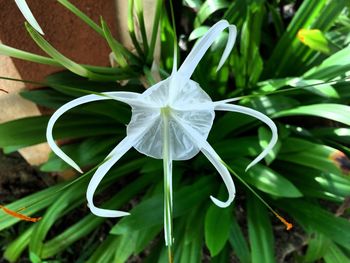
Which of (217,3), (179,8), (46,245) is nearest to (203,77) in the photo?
(217,3)

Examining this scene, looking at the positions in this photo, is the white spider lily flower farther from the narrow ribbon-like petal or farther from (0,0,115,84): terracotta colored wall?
(0,0,115,84): terracotta colored wall

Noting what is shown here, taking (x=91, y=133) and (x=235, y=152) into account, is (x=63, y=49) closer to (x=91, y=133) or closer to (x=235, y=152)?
(x=91, y=133)

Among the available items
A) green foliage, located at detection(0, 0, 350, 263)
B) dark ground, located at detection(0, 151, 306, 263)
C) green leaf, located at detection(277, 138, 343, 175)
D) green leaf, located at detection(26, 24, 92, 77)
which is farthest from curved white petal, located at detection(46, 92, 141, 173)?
dark ground, located at detection(0, 151, 306, 263)

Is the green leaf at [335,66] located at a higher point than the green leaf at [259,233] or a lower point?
higher

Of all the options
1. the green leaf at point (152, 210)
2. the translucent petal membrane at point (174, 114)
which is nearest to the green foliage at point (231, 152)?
the green leaf at point (152, 210)

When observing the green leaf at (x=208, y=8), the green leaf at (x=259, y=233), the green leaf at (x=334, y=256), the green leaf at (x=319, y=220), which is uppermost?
the green leaf at (x=208, y=8)

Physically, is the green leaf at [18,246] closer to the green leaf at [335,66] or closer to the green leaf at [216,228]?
the green leaf at [216,228]

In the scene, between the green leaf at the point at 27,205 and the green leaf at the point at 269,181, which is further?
the green leaf at the point at 27,205
